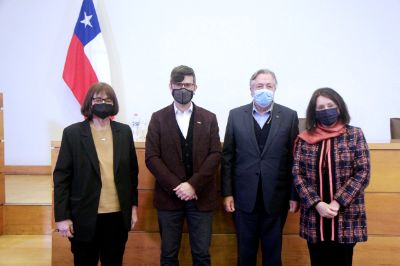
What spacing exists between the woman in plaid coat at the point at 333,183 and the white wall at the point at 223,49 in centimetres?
225

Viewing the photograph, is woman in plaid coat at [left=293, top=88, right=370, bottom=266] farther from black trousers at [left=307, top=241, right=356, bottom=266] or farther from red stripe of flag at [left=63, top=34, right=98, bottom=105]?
red stripe of flag at [left=63, top=34, right=98, bottom=105]

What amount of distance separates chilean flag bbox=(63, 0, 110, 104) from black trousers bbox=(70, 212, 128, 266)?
2.26 m

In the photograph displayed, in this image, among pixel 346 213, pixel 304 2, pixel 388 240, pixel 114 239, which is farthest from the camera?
pixel 304 2

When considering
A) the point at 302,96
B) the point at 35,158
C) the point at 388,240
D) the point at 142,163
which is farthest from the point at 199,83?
the point at 388,240

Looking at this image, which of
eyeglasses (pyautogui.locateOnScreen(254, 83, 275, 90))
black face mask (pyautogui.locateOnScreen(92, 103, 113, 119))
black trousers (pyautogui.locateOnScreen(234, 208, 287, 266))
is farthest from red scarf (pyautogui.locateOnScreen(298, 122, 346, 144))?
black face mask (pyautogui.locateOnScreen(92, 103, 113, 119))

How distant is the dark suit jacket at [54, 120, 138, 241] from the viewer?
169 centimetres

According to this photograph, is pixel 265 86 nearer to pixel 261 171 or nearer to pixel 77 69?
pixel 261 171

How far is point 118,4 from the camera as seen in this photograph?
12.6 feet

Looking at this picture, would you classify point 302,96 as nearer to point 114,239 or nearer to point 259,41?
point 259,41

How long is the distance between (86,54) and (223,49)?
1.50 meters

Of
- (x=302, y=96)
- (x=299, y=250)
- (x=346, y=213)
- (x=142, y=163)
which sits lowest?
(x=299, y=250)

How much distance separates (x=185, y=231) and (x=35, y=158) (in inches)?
101

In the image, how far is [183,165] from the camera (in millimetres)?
1885

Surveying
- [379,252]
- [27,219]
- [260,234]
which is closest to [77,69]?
[27,219]
